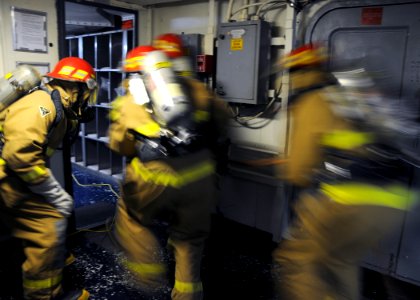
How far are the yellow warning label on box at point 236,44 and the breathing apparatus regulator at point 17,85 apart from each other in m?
1.79

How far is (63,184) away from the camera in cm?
353

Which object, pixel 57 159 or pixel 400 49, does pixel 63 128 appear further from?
pixel 400 49

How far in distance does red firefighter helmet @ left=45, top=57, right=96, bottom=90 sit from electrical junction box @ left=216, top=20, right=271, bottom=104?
1.39 m

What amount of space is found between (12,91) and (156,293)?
5.71 feet

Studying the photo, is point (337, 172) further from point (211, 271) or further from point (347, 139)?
point (211, 271)

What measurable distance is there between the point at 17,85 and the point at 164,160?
124 cm

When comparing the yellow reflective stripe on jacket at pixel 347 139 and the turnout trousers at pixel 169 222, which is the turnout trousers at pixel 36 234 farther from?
the yellow reflective stripe on jacket at pixel 347 139

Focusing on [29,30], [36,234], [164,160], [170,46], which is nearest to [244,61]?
[170,46]

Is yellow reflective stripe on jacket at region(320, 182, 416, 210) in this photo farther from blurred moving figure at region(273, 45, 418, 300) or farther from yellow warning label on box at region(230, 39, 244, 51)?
yellow warning label on box at region(230, 39, 244, 51)

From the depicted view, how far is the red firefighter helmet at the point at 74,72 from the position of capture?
2566 millimetres

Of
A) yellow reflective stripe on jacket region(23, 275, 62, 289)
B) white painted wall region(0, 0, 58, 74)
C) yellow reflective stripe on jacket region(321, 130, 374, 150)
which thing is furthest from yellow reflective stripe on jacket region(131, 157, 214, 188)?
white painted wall region(0, 0, 58, 74)

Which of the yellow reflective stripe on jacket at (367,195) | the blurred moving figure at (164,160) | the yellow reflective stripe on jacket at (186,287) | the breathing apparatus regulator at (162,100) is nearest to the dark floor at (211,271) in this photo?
the yellow reflective stripe on jacket at (186,287)

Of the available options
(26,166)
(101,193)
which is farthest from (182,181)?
(101,193)

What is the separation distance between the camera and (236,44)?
3457 millimetres
